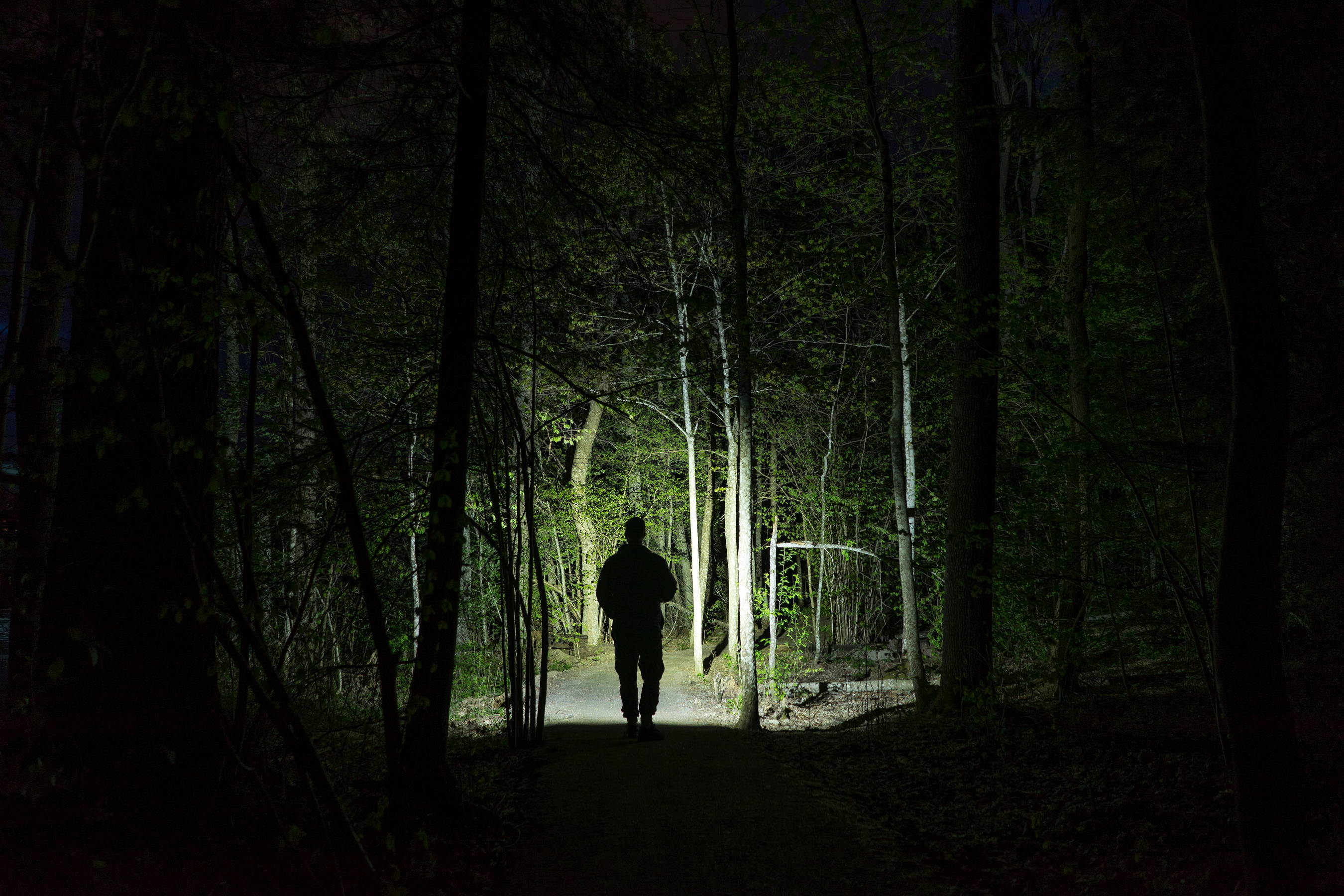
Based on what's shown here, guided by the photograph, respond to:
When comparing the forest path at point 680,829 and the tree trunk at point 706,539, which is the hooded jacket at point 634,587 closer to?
the forest path at point 680,829

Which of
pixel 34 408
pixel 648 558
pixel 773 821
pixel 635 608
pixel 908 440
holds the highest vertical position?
pixel 908 440

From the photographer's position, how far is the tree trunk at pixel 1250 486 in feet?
12.3

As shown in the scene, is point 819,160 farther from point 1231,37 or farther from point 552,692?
point 552,692

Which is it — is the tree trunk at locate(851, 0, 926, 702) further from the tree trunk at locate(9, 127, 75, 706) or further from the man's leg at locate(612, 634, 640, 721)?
the tree trunk at locate(9, 127, 75, 706)

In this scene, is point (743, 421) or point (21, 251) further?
point (743, 421)

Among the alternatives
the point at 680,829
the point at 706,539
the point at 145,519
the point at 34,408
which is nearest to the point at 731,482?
the point at 706,539

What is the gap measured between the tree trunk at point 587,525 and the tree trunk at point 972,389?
322 inches

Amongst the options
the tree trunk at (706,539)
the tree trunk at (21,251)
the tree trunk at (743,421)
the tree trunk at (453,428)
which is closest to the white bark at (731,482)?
the tree trunk at (743,421)

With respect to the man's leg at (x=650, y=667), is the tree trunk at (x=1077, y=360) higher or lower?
higher

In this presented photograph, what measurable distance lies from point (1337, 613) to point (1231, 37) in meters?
4.92

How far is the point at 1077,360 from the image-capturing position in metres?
6.80

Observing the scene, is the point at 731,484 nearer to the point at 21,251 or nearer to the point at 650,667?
the point at 650,667

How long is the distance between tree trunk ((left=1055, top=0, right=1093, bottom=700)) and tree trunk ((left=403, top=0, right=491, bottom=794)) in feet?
15.3

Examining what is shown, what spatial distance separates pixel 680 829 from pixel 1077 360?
506 centimetres
